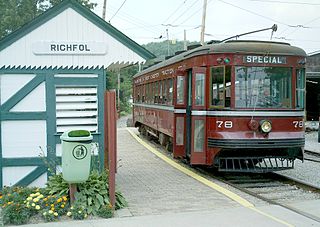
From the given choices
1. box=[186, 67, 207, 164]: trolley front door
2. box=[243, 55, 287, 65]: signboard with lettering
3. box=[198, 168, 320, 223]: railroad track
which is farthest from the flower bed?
box=[243, 55, 287, 65]: signboard with lettering

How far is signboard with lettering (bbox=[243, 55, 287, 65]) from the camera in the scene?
32.2 ft

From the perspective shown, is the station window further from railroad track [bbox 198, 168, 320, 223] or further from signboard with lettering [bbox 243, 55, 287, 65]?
signboard with lettering [bbox 243, 55, 287, 65]

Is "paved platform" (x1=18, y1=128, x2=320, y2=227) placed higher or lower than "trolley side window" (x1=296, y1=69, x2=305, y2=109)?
lower

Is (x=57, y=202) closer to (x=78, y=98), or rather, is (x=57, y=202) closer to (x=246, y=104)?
(x=78, y=98)

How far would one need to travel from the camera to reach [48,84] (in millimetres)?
8062

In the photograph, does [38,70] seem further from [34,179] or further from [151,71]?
[151,71]

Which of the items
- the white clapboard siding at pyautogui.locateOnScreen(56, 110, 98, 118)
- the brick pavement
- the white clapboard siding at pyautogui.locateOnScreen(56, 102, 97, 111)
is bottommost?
the brick pavement

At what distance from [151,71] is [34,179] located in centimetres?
923

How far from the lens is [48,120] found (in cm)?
807

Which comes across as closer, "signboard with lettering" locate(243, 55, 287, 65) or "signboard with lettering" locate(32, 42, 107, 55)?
"signboard with lettering" locate(32, 42, 107, 55)

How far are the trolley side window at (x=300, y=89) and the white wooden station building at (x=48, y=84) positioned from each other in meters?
4.17

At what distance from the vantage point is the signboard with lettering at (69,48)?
800cm

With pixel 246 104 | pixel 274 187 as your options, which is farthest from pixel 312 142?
pixel 246 104

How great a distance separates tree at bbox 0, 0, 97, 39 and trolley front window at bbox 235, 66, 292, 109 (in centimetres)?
2945
